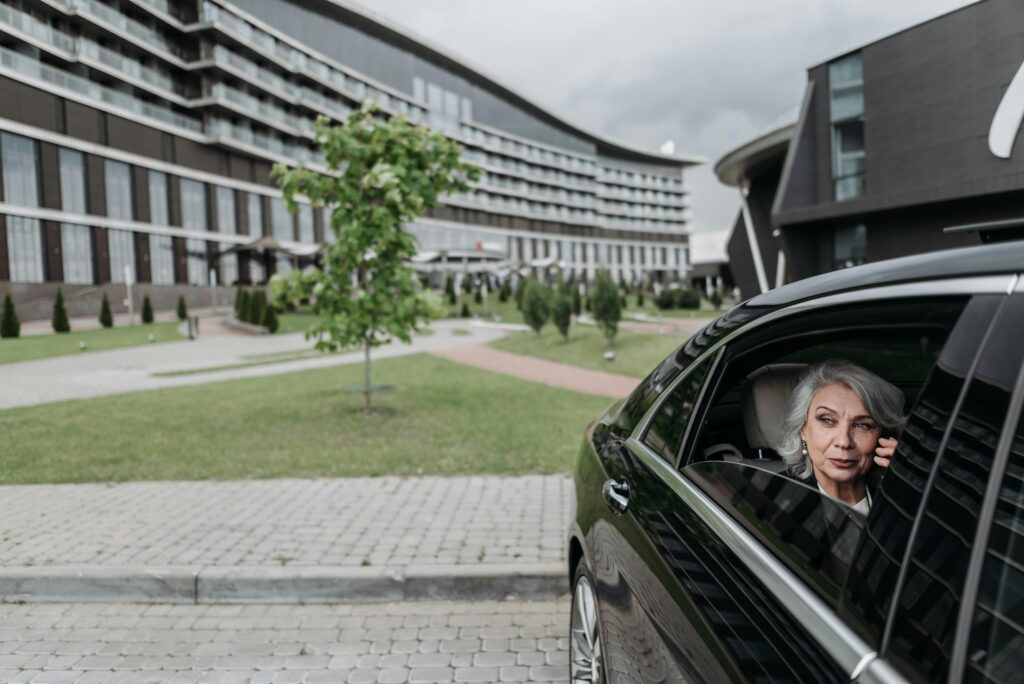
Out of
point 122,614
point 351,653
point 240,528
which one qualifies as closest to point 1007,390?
point 351,653

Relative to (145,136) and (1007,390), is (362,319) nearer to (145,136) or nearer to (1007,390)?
(1007,390)

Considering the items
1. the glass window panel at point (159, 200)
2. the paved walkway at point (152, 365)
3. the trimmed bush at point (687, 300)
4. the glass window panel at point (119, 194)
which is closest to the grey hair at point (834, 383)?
the paved walkway at point (152, 365)

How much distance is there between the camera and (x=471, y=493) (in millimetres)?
5953

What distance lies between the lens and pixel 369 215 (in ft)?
28.9

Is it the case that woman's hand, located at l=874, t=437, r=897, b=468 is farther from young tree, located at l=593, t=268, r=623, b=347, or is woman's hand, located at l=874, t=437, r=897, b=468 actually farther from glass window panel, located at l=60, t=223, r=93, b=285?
young tree, located at l=593, t=268, r=623, b=347

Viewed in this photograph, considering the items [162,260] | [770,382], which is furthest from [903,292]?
[162,260]

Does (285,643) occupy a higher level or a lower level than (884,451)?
lower

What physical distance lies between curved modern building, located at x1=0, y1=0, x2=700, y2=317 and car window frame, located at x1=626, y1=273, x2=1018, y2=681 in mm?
6423

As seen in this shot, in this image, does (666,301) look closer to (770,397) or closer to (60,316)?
(60,316)

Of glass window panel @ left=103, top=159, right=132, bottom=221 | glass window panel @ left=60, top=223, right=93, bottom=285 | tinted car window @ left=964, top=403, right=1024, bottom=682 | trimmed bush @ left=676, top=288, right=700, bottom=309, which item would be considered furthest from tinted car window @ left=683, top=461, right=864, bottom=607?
trimmed bush @ left=676, top=288, right=700, bottom=309

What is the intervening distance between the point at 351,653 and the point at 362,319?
5.84 meters

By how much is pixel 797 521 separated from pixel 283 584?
3.55 metres

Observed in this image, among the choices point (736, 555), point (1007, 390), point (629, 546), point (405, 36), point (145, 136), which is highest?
point (405, 36)

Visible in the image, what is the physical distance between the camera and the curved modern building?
23.8 ft
